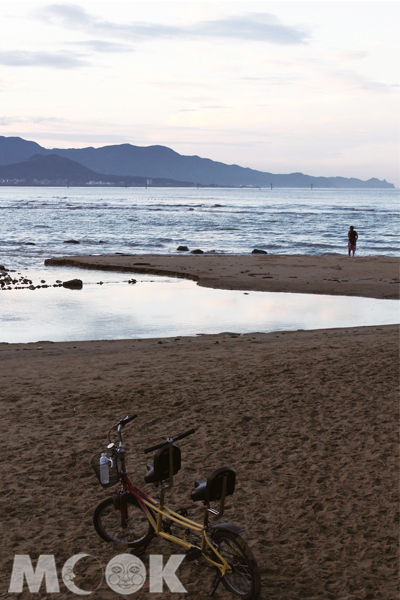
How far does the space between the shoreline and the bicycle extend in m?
16.8

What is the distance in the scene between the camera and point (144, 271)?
2689 cm

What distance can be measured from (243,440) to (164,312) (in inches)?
393

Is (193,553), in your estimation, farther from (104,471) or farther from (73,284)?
(73,284)

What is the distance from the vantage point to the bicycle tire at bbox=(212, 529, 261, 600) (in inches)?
165

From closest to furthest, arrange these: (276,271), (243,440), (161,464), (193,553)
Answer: (161,464) → (193,553) → (243,440) → (276,271)

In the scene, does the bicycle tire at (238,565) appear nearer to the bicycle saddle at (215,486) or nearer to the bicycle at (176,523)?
the bicycle at (176,523)

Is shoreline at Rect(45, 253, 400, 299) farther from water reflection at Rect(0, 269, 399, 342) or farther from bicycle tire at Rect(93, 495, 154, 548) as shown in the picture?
bicycle tire at Rect(93, 495, 154, 548)

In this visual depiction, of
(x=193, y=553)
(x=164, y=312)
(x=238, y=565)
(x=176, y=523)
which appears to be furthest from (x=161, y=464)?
(x=164, y=312)

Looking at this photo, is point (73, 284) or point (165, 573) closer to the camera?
point (165, 573)

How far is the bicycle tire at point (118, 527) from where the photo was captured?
202 inches

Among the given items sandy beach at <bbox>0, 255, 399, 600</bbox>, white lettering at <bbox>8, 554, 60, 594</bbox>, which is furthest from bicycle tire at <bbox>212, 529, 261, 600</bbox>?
white lettering at <bbox>8, 554, 60, 594</bbox>

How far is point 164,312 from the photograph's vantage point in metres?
17.3

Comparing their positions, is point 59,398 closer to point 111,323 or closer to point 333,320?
point 111,323

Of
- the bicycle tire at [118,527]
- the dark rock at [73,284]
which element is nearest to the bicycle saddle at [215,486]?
the bicycle tire at [118,527]
